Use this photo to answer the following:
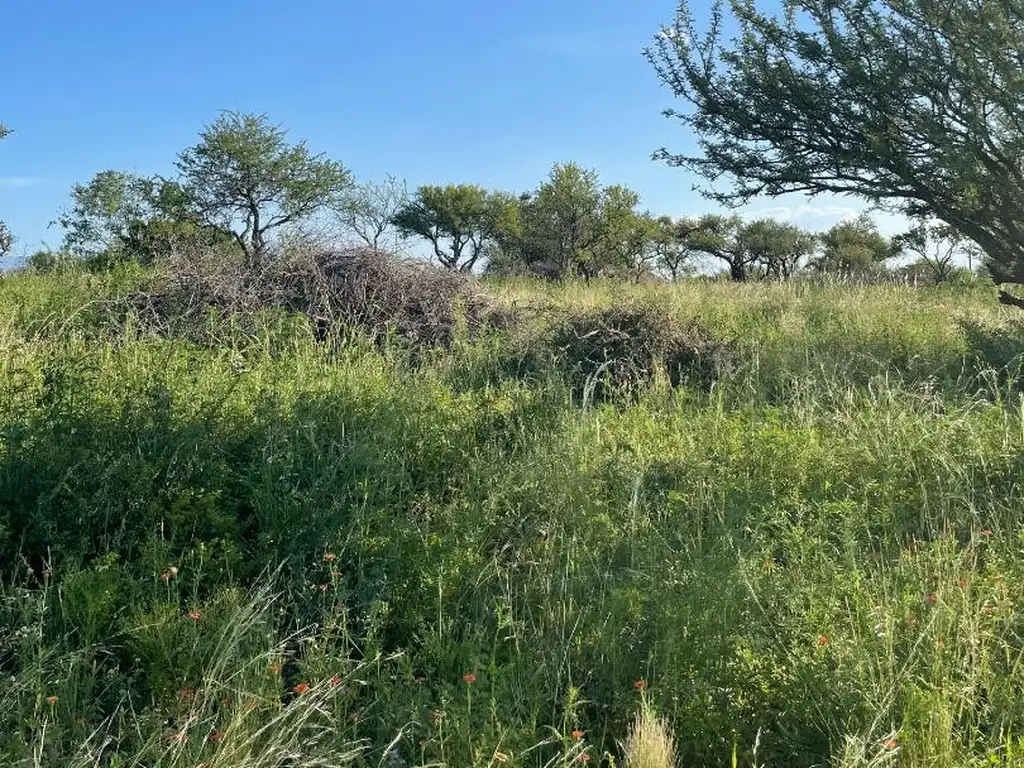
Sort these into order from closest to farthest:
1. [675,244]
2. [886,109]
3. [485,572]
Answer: [485,572], [886,109], [675,244]

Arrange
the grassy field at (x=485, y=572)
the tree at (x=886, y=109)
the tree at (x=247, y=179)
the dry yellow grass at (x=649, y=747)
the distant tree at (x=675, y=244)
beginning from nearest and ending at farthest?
the dry yellow grass at (x=649, y=747)
the grassy field at (x=485, y=572)
the tree at (x=886, y=109)
the tree at (x=247, y=179)
the distant tree at (x=675, y=244)

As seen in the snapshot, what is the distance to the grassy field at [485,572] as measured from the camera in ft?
7.36

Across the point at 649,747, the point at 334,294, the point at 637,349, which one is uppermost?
the point at 334,294

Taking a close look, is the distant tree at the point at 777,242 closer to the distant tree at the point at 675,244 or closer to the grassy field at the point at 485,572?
the distant tree at the point at 675,244

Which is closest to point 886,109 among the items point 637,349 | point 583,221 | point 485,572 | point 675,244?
point 637,349

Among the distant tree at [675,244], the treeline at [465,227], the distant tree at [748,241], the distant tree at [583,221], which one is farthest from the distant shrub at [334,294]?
the distant tree at [748,241]

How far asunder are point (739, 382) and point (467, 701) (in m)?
4.84

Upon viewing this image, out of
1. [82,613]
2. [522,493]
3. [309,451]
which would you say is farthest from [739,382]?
[82,613]

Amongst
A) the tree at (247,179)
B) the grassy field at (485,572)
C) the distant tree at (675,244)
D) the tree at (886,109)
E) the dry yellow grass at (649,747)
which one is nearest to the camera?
the dry yellow grass at (649,747)

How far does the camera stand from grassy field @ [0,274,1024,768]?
2242 millimetres

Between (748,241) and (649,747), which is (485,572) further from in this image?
(748,241)

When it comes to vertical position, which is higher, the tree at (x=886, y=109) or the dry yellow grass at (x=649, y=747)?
the tree at (x=886, y=109)

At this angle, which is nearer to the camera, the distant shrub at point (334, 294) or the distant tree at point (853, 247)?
the distant shrub at point (334, 294)

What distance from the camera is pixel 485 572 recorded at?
10.5ft
